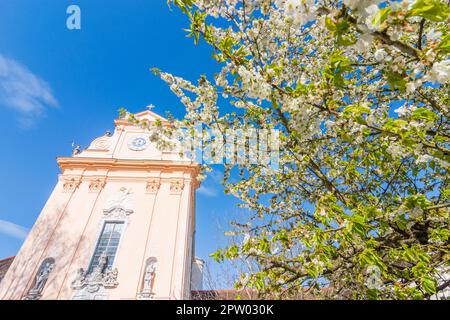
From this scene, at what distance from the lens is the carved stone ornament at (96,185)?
12.2m

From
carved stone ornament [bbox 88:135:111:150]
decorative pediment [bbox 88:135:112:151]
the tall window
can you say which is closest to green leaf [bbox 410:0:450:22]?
the tall window

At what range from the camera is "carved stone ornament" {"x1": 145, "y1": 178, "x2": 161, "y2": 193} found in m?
12.4

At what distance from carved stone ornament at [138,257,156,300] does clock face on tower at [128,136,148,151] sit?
23.3ft

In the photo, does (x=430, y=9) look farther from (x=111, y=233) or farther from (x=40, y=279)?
(x=40, y=279)

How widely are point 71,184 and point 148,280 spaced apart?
6.89 metres

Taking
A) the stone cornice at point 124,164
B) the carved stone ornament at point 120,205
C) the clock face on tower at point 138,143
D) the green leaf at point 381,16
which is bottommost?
the green leaf at point 381,16

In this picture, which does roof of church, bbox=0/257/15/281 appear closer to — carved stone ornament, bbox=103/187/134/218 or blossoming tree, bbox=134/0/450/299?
carved stone ornament, bbox=103/187/134/218

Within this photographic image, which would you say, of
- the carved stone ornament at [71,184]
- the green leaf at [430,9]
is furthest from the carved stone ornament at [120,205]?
the green leaf at [430,9]

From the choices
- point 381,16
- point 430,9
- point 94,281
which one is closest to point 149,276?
point 94,281

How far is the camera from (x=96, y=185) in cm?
1236

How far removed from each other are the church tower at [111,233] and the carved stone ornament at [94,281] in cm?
4

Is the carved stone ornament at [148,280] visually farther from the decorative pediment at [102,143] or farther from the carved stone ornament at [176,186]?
the decorative pediment at [102,143]
